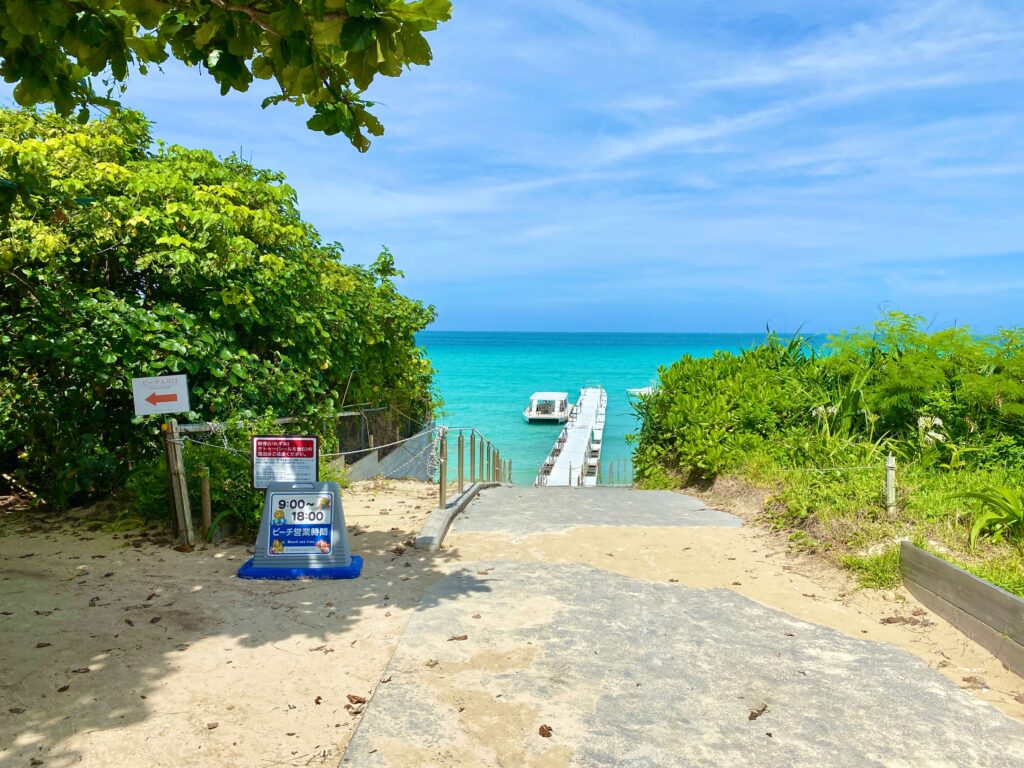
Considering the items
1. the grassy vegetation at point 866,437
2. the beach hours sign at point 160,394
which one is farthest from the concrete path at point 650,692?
the beach hours sign at point 160,394

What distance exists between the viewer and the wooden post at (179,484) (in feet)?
23.6

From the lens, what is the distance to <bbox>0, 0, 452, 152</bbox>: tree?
3424 millimetres

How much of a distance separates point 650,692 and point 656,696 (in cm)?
5

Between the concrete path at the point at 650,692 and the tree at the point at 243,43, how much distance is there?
10.9 ft

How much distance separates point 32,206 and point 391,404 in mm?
9667

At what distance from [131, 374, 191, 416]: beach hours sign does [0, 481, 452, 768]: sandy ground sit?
1.39 meters

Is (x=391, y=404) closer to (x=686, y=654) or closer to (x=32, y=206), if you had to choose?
(x=32, y=206)

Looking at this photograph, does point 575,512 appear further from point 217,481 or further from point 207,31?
point 207,31

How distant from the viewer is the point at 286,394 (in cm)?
905

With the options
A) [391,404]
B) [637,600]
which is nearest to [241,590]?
[637,600]

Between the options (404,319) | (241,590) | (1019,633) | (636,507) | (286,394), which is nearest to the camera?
(1019,633)

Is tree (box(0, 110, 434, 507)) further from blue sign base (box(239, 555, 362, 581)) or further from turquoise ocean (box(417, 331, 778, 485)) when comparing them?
turquoise ocean (box(417, 331, 778, 485))

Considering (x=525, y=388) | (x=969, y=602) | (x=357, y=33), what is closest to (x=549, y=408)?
(x=525, y=388)

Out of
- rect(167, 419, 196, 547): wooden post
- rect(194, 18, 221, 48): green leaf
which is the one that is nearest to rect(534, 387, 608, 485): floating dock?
rect(167, 419, 196, 547): wooden post
